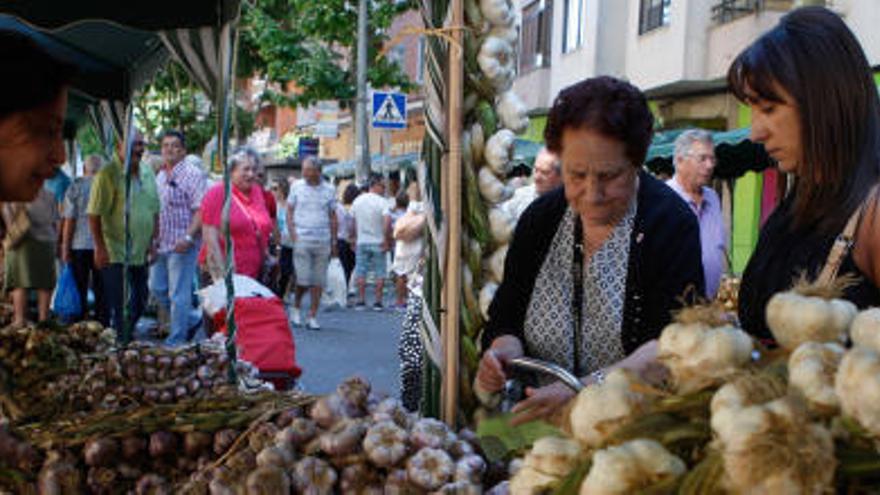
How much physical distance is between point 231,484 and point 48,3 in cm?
347

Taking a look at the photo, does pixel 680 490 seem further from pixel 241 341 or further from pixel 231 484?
pixel 241 341

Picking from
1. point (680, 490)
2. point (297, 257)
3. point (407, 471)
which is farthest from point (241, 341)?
point (297, 257)

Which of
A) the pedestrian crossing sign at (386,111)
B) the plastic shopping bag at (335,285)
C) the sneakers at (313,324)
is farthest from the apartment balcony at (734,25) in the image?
the sneakers at (313,324)

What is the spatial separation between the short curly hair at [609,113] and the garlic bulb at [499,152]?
32 cm

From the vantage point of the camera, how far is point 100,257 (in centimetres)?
877

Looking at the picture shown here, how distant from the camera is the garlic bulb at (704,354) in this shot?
103 cm

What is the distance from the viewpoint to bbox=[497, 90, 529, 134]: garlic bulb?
269 centimetres

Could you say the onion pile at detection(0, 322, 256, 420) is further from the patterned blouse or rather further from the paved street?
the paved street

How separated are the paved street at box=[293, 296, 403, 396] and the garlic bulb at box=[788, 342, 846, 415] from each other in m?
6.09

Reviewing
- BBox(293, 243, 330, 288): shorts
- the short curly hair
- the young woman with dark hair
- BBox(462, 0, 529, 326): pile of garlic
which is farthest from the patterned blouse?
BBox(293, 243, 330, 288): shorts

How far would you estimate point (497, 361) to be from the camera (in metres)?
2.30

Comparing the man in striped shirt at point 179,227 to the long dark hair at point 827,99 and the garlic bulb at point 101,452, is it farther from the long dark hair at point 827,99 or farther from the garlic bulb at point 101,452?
the long dark hair at point 827,99

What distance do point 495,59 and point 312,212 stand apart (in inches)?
358

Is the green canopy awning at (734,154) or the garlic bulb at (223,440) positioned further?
the green canopy awning at (734,154)
